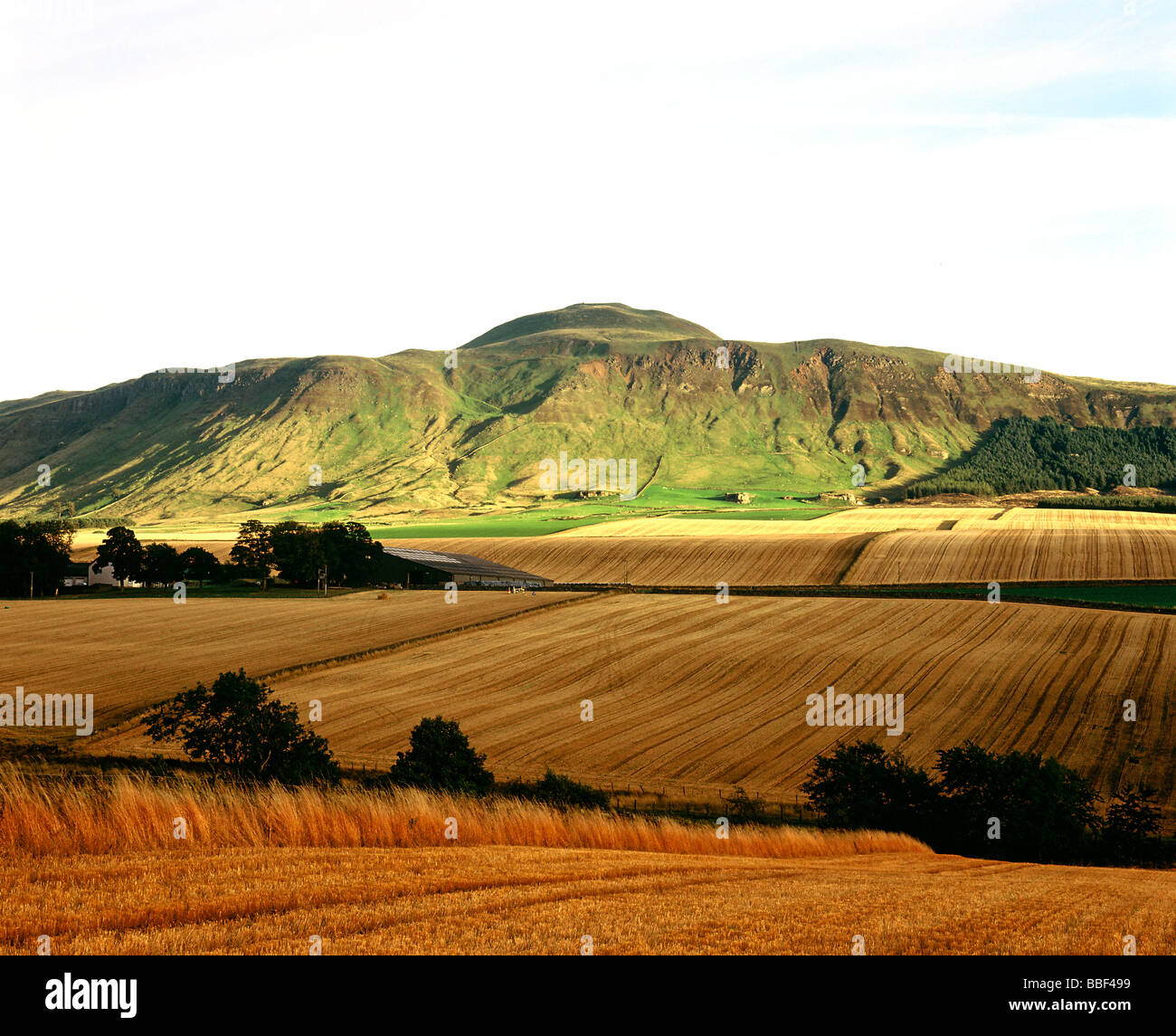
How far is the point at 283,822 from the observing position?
1559 cm

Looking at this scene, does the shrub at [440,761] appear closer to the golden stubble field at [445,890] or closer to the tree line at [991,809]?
the golden stubble field at [445,890]

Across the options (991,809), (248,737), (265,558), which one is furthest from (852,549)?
(248,737)

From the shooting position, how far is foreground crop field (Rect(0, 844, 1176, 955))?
9812 millimetres

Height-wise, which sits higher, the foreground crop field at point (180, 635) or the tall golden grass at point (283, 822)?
the tall golden grass at point (283, 822)

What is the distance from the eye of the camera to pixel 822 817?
35.1m

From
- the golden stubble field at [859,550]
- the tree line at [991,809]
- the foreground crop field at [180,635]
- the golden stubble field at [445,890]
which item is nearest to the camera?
the golden stubble field at [445,890]

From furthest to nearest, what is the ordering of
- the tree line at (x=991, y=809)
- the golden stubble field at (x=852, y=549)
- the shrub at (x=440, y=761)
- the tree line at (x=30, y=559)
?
the golden stubble field at (x=852, y=549) < the tree line at (x=30, y=559) < the shrub at (x=440, y=761) < the tree line at (x=991, y=809)

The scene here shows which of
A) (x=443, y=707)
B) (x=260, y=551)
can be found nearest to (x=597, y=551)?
(x=260, y=551)

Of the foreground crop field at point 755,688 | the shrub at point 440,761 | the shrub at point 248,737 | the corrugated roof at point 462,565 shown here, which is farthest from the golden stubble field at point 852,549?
the shrub at point 248,737

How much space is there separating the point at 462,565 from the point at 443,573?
606 cm

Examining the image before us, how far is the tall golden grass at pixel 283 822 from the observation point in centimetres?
1402

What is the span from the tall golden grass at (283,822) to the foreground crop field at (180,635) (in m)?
30.7

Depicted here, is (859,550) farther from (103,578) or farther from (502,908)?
(502,908)

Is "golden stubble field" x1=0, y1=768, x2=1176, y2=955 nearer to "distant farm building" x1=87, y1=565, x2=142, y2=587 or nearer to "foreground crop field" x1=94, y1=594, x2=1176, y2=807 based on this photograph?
"foreground crop field" x1=94, y1=594, x2=1176, y2=807
